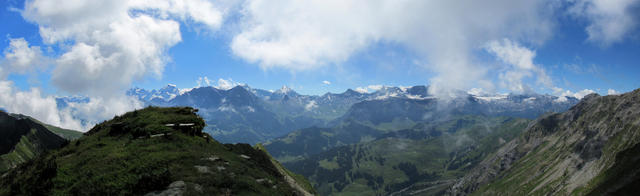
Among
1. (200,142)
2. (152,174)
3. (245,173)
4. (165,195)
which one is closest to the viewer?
(165,195)

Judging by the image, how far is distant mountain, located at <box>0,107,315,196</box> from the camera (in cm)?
1962

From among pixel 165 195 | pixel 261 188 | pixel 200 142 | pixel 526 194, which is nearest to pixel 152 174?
pixel 165 195

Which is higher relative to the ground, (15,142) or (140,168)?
(15,142)

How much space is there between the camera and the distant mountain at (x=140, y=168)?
19.6 metres

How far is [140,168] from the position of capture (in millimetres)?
21922

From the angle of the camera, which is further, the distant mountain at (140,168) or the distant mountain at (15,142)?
the distant mountain at (15,142)

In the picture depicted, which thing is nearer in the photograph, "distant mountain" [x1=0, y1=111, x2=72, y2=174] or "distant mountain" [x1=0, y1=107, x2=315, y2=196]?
"distant mountain" [x1=0, y1=107, x2=315, y2=196]

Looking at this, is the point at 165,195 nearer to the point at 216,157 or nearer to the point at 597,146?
the point at 216,157

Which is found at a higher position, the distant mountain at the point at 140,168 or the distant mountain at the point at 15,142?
the distant mountain at the point at 15,142

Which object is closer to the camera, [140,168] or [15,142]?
[140,168]

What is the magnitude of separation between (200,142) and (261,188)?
1181 cm

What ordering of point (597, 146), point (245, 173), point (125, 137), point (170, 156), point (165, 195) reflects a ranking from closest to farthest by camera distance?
point (165, 195)
point (170, 156)
point (245, 173)
point (125, 137)
point (597, 146)

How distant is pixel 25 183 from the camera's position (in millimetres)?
20703

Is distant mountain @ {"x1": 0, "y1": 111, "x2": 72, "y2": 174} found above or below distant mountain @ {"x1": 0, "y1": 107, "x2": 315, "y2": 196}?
above
